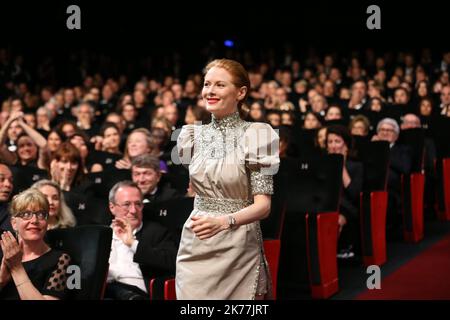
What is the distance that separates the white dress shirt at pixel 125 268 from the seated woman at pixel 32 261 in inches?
21.6

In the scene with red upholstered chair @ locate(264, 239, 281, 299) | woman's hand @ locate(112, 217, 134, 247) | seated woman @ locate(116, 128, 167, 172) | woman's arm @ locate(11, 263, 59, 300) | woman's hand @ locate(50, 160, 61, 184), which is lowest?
red upholstered chair @ locate(264, 239, 281, 299)

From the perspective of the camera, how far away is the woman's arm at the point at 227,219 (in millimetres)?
1895

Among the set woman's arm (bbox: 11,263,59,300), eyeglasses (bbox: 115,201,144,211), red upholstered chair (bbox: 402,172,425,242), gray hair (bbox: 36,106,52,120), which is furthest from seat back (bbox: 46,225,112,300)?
gray hair (bbox: 36,106,52,120)

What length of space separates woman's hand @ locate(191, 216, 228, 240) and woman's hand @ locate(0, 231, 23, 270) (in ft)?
3.33

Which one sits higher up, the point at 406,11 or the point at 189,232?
the point at 406,11

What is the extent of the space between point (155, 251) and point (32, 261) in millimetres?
597

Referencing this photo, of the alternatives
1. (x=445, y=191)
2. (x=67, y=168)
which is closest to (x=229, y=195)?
(x=67, y=168)

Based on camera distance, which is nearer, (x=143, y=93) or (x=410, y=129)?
(x=410, y=129)

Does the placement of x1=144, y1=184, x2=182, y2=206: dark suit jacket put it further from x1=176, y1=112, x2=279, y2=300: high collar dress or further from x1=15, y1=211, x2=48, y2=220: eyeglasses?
x1=176, y1=112, x2=279, y2=300: high collar dress

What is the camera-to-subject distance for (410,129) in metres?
5.75

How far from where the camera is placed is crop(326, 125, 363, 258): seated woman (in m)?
4.93

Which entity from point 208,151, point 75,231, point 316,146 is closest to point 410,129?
point 316,146

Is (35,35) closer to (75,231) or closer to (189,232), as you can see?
(75,231)
